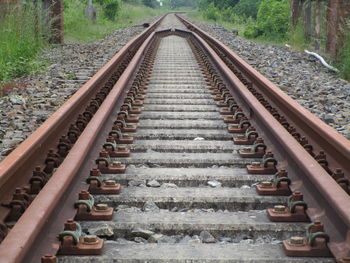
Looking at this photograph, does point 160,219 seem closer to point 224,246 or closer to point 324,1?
point 224,246

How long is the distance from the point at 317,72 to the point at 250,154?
17.2 ft

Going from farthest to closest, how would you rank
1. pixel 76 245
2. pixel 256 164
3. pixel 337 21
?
pixel 337 21
pixel 256 164
pixel 76 245

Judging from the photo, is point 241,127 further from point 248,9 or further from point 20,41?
point 248,9

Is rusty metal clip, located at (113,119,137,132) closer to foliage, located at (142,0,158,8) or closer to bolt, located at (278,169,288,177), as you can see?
bolt, located at (278,169,288,177)

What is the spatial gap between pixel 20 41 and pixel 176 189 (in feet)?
22.5

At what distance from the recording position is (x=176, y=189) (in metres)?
2.97

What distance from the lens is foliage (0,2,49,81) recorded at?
304 inches

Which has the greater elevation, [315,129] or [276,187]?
[315,129]

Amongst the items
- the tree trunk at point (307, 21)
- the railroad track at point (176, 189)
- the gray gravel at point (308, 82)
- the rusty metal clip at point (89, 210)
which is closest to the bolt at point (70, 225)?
the railroad track at point (176, 189)

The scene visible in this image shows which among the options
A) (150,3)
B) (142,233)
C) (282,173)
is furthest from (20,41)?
(150,3)

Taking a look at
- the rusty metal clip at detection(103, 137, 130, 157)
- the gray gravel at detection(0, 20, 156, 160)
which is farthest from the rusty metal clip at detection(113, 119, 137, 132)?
A: the gray gravel at detection(0, 20, 156, 160)

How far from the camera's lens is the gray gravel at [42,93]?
4.30 metres

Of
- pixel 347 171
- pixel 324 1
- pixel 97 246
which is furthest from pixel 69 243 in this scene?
pixel 324 1

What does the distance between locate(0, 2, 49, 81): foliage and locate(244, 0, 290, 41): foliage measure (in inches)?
310
